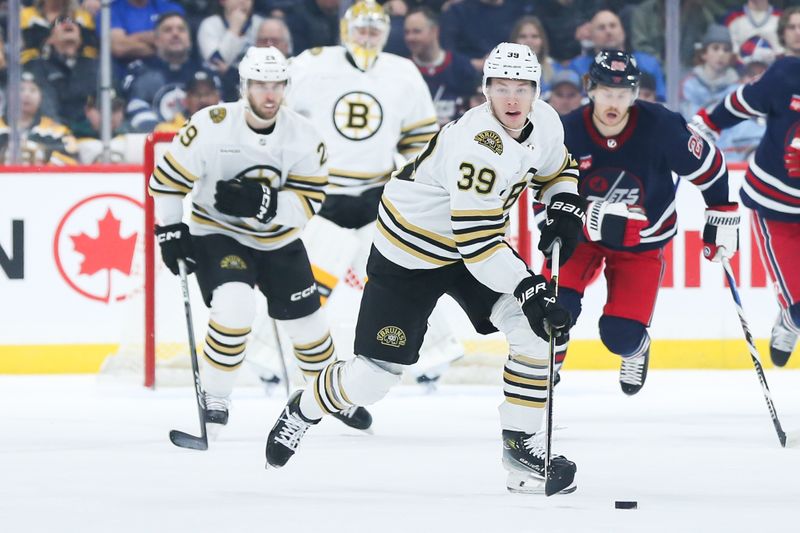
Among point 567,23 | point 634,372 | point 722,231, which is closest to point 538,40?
point 567,23

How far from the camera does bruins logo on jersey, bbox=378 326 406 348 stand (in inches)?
146

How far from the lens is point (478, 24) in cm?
723

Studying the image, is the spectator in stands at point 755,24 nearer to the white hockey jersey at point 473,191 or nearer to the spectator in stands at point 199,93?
the spectator in stands at point 199,93

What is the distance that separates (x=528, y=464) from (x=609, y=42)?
393 centimetres

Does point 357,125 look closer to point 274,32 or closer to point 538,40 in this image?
point 274,32

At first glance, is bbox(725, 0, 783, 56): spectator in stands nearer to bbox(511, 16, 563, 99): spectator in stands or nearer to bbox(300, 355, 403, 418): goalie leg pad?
bbox(511, 16, 563, 99): spectator in stands

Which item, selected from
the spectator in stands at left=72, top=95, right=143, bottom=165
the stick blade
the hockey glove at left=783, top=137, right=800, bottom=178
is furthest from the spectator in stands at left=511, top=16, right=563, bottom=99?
the stick blade

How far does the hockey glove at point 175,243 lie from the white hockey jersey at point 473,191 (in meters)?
1.03

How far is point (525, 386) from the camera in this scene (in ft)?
11.9

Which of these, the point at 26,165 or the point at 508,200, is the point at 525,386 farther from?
the point at 26,165

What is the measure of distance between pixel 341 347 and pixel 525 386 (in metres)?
2.72

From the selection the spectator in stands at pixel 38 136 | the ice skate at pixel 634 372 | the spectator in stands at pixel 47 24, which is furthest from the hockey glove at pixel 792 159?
the spectator in stands at pixel 47 24

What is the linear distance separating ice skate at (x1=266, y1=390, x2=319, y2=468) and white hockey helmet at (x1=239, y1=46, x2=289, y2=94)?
1147mm

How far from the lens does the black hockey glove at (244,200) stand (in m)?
4.57
